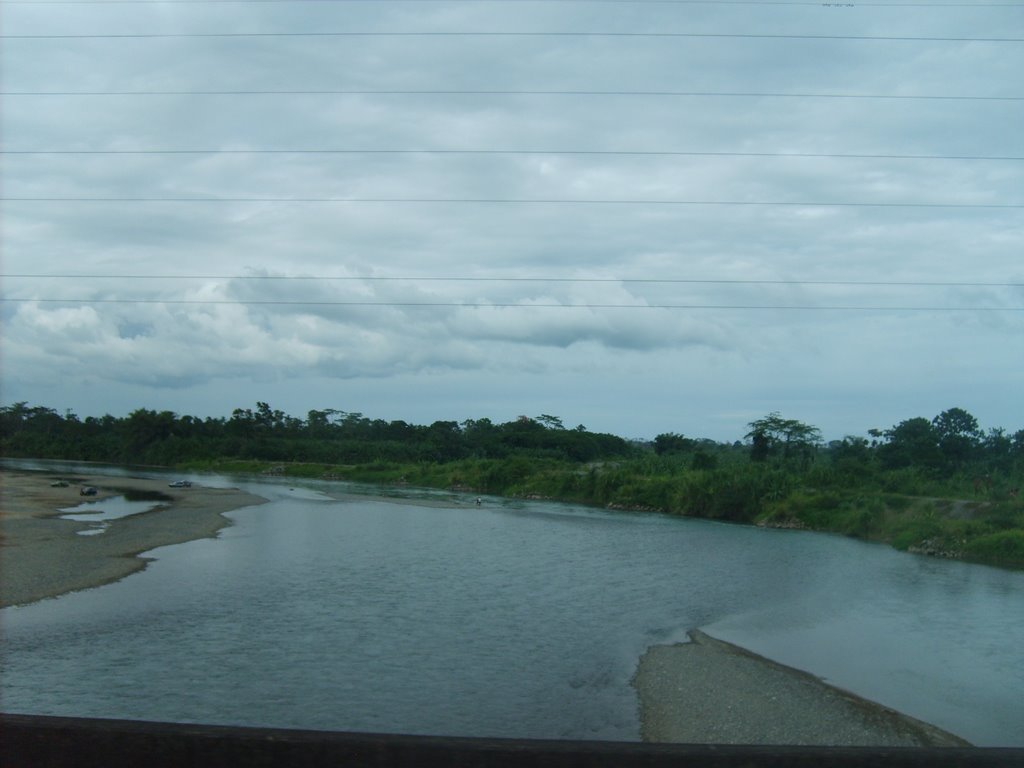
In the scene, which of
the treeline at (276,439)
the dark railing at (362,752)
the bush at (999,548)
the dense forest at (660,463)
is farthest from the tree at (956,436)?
the dark railing at (362,752)

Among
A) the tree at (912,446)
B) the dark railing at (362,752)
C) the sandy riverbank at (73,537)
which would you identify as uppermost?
the tree at (912,446)

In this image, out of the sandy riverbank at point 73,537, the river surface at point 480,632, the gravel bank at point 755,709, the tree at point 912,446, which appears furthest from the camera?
the tree at point 912,446

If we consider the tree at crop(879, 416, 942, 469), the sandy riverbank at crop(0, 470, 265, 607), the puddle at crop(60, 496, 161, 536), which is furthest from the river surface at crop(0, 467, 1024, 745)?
the tree at crop(879, 416, 942, 469)

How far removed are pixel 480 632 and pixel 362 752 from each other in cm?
1498

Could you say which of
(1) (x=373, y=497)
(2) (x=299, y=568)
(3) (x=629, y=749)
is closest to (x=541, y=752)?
(3) (x=629, y=749)

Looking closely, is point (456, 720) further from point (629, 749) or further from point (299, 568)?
point (299, 568)

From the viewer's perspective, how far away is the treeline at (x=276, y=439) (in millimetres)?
104000

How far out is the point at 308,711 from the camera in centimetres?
1291

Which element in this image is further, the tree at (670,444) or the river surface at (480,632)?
the tree at (670,444)

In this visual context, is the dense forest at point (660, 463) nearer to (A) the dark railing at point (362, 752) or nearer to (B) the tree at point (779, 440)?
(B) the tree at point (779, 440)

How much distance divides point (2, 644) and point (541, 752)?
16283 millimetres

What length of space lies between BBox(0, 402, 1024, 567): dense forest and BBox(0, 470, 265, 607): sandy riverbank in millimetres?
26960

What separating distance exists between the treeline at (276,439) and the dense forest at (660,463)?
0.82ft

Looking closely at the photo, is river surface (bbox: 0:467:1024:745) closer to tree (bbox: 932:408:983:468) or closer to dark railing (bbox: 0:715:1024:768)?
dark railing (bbox: 0:715:1024:768)
